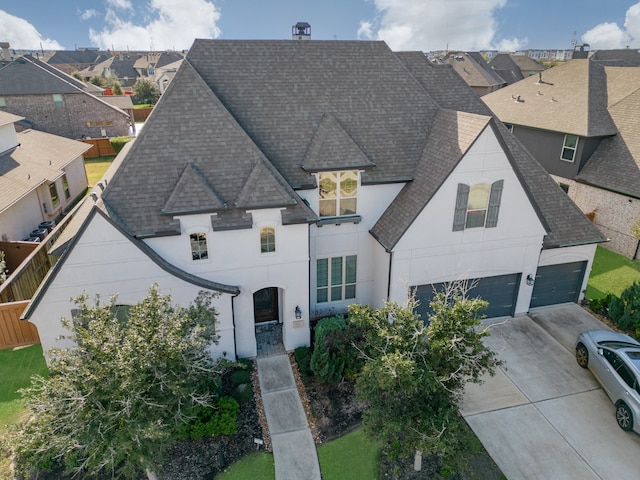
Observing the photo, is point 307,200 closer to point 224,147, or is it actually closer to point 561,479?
point 224,147

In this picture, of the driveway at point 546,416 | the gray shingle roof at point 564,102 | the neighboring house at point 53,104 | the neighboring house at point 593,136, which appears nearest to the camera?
the driveway at point 546,416

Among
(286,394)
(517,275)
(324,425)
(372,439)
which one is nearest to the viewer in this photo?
(372,439)

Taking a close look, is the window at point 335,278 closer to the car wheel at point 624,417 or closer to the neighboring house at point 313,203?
Answer: the neighboring house at point 313,203

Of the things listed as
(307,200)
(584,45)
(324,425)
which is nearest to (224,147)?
(307,200)

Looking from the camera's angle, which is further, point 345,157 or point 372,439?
point 345,157

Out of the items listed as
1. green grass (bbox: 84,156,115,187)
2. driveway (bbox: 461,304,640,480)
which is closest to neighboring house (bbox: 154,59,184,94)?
green grass (bbox: 84,156,115,187)

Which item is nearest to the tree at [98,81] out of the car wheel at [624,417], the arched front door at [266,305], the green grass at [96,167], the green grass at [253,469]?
the green grass at [96,167]
